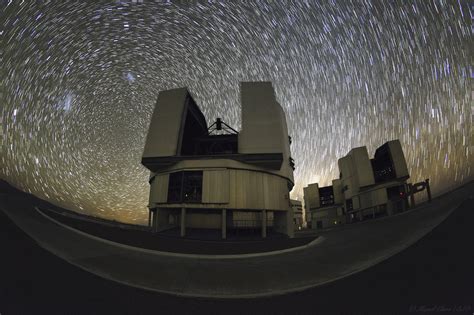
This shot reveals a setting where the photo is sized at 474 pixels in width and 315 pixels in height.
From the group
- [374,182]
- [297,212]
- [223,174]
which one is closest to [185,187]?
[223,174]

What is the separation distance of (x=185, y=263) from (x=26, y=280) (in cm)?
488

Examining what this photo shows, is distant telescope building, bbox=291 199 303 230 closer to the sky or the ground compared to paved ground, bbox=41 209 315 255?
closer to the sky

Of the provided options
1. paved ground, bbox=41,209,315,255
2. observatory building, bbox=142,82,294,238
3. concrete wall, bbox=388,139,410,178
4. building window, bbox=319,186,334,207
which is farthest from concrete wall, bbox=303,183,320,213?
paved ground, bbox=41,209,315,255

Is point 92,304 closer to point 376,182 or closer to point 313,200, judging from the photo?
point 376,182

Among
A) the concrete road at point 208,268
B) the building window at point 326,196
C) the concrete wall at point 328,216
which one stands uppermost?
the building window at point 326,196

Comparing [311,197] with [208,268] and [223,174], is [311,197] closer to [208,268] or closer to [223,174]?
[223,174]

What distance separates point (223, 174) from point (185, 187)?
4544mm

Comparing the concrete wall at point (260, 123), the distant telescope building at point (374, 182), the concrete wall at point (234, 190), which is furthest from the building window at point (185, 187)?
the distant telescope building at point (374, 182)

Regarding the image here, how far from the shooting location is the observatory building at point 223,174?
22.9 meters

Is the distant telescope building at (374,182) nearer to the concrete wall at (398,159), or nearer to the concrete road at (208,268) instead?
the concrete wall at (398,159)

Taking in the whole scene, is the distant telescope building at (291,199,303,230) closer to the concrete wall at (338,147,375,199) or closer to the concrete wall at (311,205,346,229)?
the concrete wall at (311,205,346,229)

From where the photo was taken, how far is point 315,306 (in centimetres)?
492

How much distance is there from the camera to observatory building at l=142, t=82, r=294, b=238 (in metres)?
22.9

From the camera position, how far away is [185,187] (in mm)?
23203
